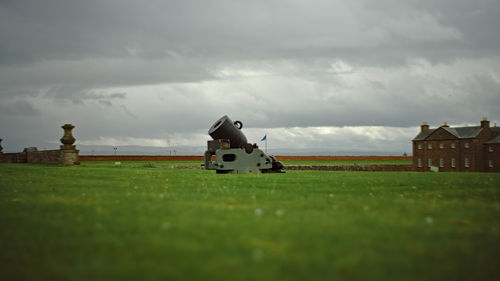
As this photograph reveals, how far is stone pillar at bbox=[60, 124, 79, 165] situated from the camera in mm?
26609

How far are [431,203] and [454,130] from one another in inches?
2548

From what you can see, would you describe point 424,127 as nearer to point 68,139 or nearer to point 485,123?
point 485,123

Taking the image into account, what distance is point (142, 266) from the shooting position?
346 centimetres

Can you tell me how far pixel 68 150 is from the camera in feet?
88.6

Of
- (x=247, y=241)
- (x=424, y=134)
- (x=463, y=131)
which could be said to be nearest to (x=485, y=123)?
(x=463, y=131)

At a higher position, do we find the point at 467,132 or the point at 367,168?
the point at 467,132

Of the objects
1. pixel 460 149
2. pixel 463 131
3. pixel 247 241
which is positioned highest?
pixel 463 131

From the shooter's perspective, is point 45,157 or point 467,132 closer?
point 45,157

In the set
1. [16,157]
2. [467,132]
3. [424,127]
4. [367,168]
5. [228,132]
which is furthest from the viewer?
[424,127]

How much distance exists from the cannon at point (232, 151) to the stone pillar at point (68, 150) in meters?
11.3

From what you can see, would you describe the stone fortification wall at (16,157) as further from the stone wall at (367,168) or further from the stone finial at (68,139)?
the stone wall at (367,168)

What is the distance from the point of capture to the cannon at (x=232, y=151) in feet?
67.7

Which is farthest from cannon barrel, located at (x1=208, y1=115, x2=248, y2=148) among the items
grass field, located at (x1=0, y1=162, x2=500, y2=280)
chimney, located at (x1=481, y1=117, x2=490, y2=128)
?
chimney, located at (x1=481, y1=117, x2=490, y2=128)

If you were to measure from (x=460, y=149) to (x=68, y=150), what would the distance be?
2318 inches
